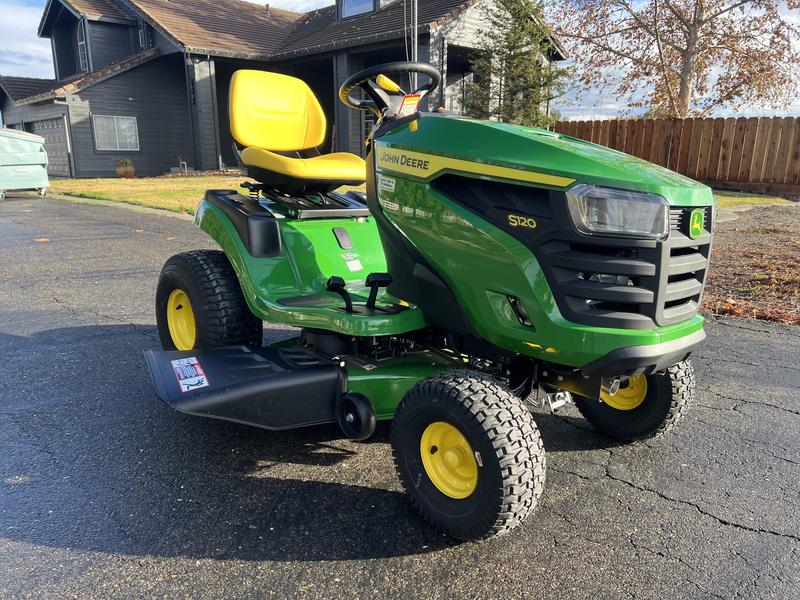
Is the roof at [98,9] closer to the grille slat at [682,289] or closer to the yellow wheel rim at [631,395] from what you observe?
the yellow wheel rim at [631,395]

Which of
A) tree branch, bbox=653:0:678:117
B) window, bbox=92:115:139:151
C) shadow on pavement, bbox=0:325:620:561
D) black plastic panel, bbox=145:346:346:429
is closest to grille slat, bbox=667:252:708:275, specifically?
shadow on pavement, bbox=0:325:620:561

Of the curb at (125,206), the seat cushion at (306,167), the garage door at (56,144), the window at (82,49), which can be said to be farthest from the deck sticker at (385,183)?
the window at (82,49)

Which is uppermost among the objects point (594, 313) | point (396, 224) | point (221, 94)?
point (221, 94)

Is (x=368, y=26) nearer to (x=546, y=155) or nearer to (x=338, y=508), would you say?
(x=546, y=155)

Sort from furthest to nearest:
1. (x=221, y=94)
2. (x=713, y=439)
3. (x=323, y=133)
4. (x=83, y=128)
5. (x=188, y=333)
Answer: (x=221, y=94)
(x=83, y=128)
(x=323, y=133)
(x=188, y=333)
(x=713, y=439)

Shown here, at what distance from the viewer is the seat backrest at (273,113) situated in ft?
11.3

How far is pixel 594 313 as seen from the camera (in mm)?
1933

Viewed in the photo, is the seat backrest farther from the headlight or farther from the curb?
the curb

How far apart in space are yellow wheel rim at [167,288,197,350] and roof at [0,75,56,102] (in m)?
24.0

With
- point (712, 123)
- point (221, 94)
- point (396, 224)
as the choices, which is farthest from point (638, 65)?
point (396, 224)

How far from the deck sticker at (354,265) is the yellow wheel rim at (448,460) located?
1233 mm

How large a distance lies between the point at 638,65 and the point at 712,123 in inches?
256

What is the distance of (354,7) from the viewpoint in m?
19.3

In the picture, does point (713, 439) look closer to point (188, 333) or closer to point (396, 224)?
point (396, 224)
